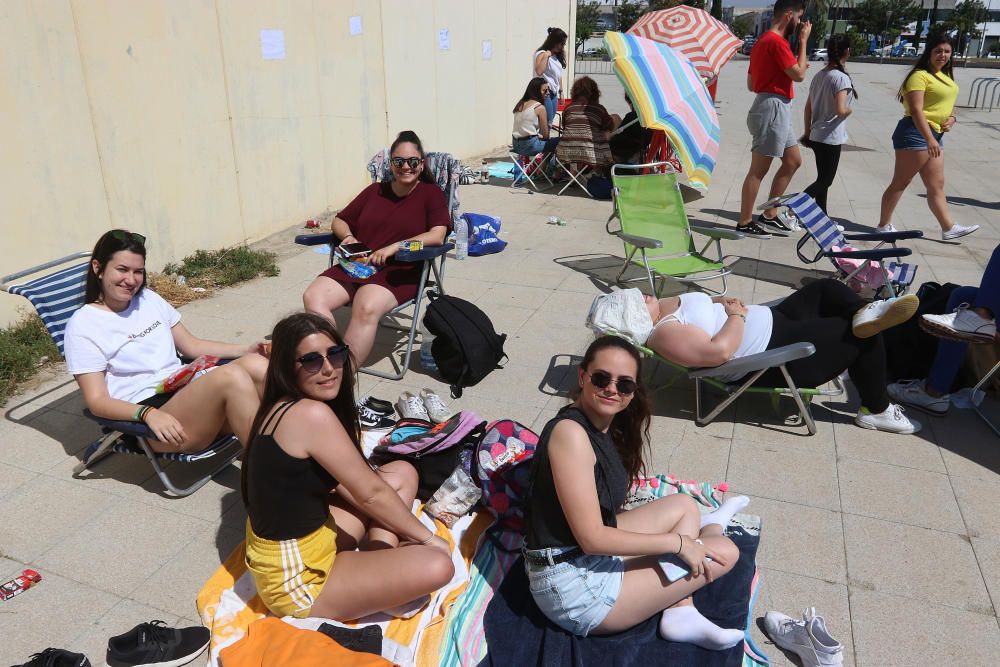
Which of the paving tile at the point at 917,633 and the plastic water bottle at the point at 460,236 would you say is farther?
the plastic water bottle at the point at 460,236

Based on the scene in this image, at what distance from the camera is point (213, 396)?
3117 millimetres

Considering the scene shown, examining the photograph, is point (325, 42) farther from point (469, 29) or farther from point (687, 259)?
point (687, 259)

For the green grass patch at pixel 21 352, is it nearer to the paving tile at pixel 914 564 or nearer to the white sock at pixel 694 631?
the white sock at pixel 694 631

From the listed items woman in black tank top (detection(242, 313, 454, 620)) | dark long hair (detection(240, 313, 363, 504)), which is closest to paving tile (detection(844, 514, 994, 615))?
woman in black tank top (detection(242, 313, 454, 620))

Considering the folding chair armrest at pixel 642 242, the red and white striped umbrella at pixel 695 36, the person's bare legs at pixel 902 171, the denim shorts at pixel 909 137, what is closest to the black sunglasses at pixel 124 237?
the folding chair armrest at pixel 642 242

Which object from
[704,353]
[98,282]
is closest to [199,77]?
[98,282]

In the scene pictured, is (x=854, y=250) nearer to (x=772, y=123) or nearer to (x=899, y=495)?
(x=772, y=123)

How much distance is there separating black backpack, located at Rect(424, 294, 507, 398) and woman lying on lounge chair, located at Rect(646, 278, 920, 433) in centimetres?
102

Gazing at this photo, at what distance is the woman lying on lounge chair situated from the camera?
3.82 m

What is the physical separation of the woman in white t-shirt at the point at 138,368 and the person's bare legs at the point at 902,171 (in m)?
6.53

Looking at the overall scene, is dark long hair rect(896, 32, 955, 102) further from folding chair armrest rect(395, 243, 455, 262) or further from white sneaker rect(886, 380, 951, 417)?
folding chair armrest rect(395, 243, 455, 262)

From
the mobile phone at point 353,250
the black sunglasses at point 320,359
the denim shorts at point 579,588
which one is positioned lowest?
the denim shorts at point 579,588

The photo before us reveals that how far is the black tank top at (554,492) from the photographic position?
7.75 feet

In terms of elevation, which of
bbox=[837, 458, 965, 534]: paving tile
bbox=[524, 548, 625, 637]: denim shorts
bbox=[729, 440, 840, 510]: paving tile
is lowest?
bbox=[837, 458, 965, 534]: paving tile
